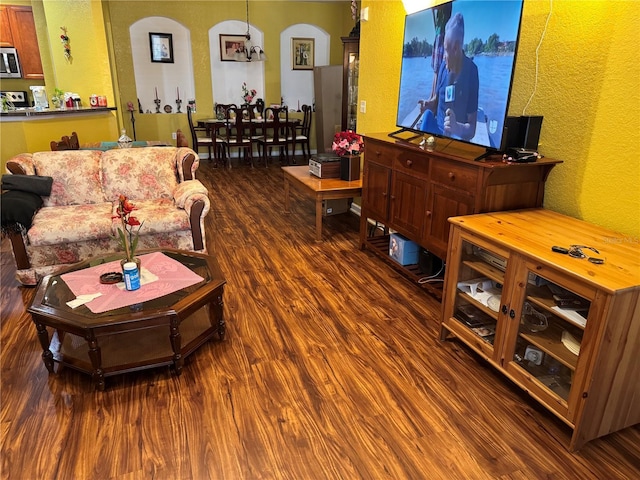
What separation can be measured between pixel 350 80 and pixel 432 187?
3.65 metres

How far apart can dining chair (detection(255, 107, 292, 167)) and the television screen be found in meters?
4.32

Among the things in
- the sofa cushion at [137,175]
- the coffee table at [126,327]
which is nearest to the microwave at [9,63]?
the sofa cushion at [137,175]

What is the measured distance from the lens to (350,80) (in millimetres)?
5996

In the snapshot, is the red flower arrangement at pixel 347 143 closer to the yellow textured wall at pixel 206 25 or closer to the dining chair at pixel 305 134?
the dining chair at pixel 305 134

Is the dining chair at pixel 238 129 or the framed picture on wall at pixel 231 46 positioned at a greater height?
the framed picture on wall at pixel 231 46

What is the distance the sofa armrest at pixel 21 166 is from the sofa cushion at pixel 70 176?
0.12 ft

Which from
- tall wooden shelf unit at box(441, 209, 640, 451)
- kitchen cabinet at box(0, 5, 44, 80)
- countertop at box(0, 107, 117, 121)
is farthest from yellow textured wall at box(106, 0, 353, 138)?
tall wooden shelf unit at box(441, 209, 640, 451)

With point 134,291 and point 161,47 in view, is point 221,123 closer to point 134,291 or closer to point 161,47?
point 161,47

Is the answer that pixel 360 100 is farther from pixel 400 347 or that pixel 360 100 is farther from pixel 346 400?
pixel 346 400

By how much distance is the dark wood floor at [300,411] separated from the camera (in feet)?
5.69

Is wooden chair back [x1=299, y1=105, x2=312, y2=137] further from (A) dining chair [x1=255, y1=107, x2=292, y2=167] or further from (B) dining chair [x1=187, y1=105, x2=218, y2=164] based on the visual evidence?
(B) dining chair [x1=187, y1=105, x2=218, y2=164]

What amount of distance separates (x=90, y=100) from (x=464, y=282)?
544cm

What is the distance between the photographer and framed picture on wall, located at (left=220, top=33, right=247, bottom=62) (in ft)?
25.1

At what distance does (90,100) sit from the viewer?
5.79 metres
